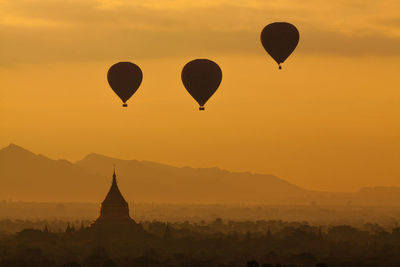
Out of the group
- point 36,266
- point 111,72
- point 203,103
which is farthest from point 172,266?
point 203,103

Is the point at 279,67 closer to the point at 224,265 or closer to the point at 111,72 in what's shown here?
the point at 111,72

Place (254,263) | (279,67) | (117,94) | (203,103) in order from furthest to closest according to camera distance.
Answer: (254,263) < (117,94) < (203,103) < (279,67)

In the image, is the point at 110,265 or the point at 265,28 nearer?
the point at 265,28

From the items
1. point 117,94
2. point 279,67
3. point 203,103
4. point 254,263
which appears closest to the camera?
point 279,67

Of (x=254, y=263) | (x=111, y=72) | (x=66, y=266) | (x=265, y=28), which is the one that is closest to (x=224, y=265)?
(x=254, y=263)

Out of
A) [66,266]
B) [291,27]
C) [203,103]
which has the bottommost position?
[66,266]

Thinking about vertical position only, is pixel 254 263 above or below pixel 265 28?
below

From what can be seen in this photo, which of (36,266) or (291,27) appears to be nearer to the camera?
(291,27)

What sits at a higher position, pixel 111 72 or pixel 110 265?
pixel 111 72

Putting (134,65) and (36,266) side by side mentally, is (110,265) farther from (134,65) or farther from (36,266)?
(134,65)
